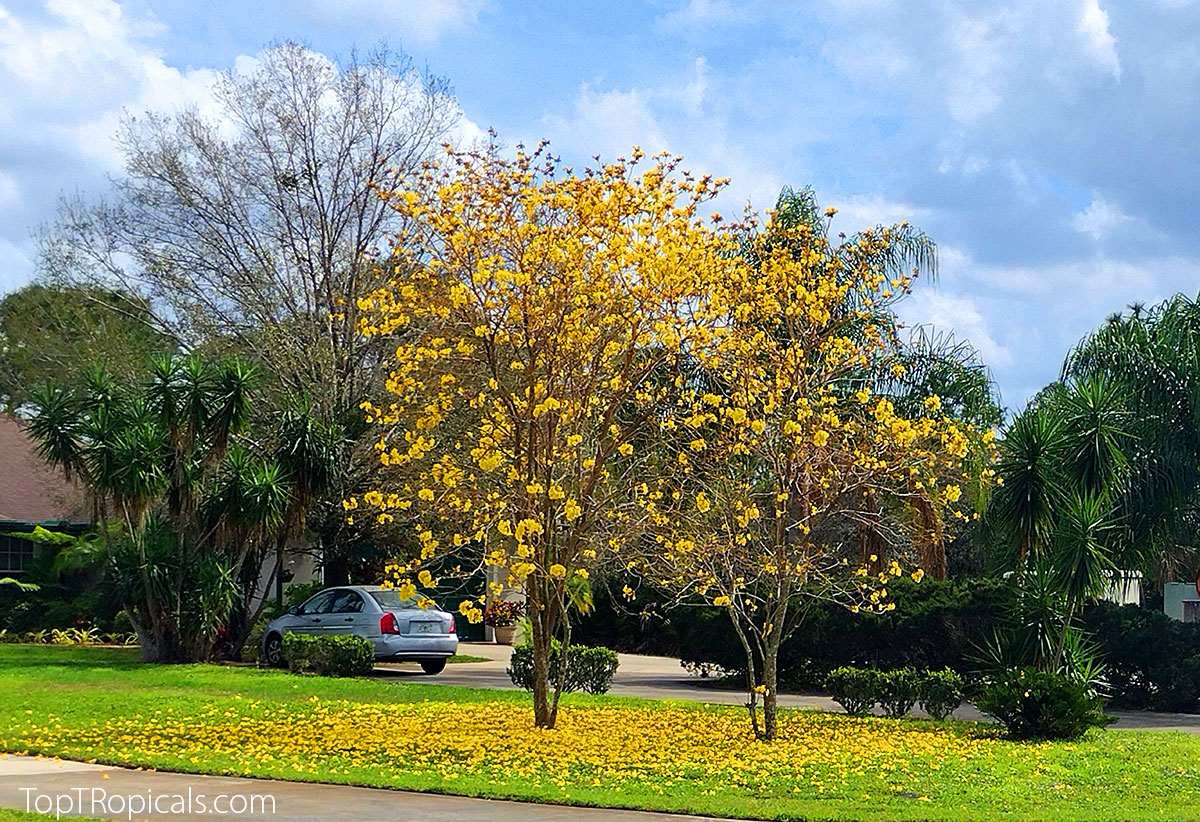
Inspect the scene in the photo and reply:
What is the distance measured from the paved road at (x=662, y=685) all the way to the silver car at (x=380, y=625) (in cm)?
44

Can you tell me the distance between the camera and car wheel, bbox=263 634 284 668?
75.9 ft

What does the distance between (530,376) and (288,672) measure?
951 cm

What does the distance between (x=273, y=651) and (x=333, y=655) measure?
2827 millimetres

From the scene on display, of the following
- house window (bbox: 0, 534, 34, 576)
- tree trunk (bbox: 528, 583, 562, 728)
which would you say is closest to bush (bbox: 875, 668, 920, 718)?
tree trunk (bbox: 528, 583, 562, 728)

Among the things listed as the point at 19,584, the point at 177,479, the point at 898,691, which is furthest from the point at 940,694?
the point at 19,584

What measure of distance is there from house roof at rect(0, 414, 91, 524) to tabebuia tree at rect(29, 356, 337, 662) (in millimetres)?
6851

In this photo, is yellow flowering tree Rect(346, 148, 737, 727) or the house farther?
the house

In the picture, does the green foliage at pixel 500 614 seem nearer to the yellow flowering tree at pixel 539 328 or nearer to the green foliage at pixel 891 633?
the green foliage at pixel 891 633

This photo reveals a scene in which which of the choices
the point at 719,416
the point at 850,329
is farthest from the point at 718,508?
the point at 850,329

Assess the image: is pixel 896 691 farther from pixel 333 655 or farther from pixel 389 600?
pixel 389 600

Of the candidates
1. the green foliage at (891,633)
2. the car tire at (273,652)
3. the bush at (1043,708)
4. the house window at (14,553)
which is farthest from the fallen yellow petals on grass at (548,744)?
the house window at (14,553)

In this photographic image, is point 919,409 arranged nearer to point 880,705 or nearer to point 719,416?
point 880,705

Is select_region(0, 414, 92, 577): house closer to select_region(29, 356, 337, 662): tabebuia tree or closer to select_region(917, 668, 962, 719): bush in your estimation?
A: select_region(29, 356, 337, 662): tabebuia tree

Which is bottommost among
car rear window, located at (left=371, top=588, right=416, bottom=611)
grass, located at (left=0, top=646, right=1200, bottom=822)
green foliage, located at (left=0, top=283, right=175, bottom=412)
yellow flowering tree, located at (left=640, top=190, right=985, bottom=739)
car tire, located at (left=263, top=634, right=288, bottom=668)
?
grass, located at (left=0, top=646, right=1200, bottom=822)
